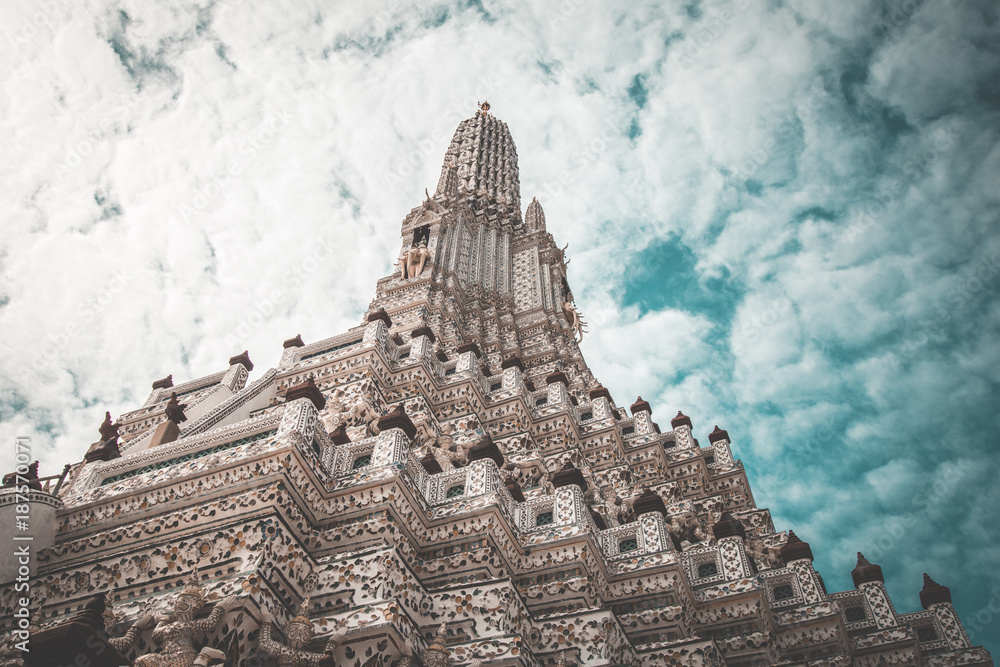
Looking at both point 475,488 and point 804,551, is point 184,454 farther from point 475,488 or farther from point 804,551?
point 804,551

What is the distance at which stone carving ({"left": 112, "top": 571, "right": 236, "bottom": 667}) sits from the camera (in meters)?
6.05

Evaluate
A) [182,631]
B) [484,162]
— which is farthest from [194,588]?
[484,162]

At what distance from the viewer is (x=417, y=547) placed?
956 centimetres

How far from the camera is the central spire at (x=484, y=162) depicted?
33.4 metres

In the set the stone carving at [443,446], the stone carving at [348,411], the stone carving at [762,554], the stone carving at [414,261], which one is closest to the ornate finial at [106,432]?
the stone carving at [348,411]

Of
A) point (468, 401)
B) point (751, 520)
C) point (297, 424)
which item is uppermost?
point (468, 401)

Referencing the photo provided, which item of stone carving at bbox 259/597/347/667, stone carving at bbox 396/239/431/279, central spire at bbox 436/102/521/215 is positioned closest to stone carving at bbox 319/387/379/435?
stone carving at bbox 259/597/347/667

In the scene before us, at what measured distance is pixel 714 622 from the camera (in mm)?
10711

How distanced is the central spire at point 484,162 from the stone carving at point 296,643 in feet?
87.1

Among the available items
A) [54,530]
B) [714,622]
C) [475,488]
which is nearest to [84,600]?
[54,530]

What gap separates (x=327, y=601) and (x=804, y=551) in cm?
777

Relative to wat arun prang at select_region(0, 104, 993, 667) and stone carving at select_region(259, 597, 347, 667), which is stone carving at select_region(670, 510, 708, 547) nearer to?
wat arun prang at select_region(0, 104, 993, 667)

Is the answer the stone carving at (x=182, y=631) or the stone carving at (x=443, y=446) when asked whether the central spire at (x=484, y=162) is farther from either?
the stone carving at (x=182, y=631)

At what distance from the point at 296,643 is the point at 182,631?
3.01ft
